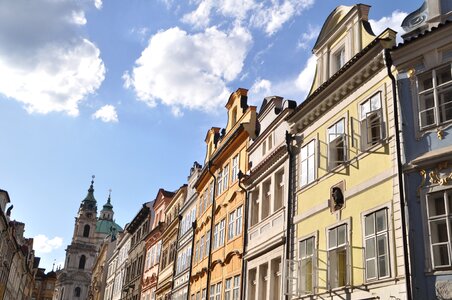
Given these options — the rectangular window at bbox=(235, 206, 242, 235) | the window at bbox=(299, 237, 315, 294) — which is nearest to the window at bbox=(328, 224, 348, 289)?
the window at bbox=(299, 237, 315, 294)

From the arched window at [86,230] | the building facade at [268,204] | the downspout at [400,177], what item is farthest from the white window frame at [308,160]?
the arched window at [86,230]

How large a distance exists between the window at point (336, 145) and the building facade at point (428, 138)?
2.90 m

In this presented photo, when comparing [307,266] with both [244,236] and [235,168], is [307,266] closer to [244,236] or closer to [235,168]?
[244,236]

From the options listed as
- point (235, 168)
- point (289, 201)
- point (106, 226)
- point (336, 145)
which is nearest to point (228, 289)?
point (235, 168)

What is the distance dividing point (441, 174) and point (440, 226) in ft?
4.07

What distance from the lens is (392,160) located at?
14.2 meters

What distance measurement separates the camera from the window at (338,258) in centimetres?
1559

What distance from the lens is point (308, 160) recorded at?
19.1 m

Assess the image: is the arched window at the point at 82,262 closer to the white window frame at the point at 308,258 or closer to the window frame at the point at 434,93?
the white window frame at the point at 308,258

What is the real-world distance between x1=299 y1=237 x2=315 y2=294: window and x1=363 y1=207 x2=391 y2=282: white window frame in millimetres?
2685

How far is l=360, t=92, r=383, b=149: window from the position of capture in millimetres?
15320

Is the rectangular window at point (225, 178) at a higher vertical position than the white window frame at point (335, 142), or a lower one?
higher

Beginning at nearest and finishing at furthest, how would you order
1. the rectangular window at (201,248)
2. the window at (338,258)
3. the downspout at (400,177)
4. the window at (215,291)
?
the downspout at (400,177) < the window at (338,258) < the window at (215,291) < the rectangular window at (201,248)

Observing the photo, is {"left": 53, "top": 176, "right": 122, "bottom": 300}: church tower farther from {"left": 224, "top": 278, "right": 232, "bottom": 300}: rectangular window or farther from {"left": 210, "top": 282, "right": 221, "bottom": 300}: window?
{"left": 224, "top": 278, "right": 232, "bottom": 300}: rectangular window
